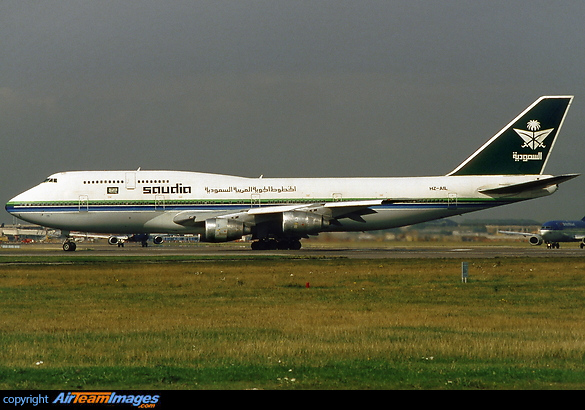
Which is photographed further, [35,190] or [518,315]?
[35,190]

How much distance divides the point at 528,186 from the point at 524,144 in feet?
13.1

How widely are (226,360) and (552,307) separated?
1006 cm

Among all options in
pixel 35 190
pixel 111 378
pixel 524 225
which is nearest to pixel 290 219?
pixel 35 190

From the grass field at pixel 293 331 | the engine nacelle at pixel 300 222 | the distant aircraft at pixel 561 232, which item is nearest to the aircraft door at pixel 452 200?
the engine nacelle at pixel 300 222

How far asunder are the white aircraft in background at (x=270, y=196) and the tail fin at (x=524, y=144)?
67 millimetres

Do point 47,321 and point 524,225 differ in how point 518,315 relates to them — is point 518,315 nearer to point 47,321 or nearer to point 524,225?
point 47,321

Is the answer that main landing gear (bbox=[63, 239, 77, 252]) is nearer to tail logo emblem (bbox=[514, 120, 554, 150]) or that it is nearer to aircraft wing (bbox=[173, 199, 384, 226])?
aircraft wing (bbox=[173, 199, 384, 226])


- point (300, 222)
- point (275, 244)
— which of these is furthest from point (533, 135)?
point (275, 244)

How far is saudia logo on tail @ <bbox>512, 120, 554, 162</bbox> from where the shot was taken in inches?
1944

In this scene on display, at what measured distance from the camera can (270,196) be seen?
1880 inches

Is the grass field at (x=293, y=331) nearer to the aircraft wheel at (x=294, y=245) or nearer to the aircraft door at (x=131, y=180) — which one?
the aircraft door at (x=131, y=180)

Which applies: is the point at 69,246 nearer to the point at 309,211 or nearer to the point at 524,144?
the point at 309,211

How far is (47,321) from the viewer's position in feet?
53.1

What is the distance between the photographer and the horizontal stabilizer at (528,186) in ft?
150
